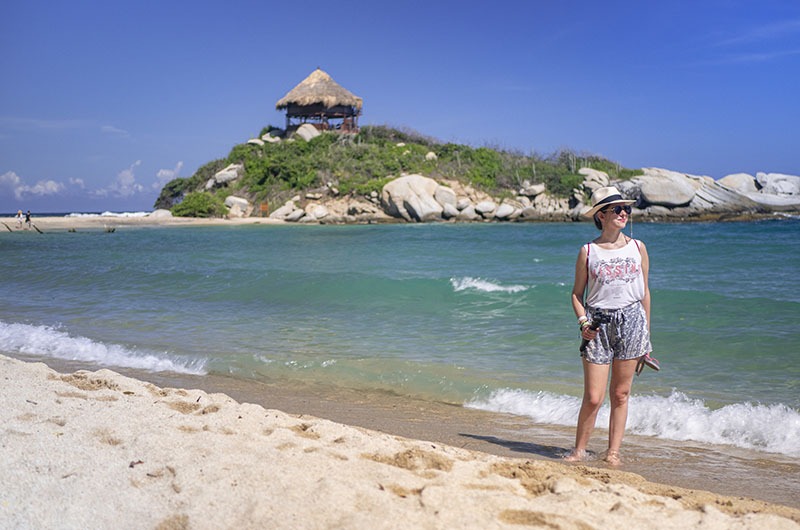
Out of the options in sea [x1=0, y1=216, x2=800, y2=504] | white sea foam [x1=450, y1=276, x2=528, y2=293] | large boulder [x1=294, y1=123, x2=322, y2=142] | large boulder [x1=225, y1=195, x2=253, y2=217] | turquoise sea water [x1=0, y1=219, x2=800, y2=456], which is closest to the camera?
sea [x1=0, y1=216, x2=800, y2=504]

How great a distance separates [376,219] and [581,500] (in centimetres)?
3948

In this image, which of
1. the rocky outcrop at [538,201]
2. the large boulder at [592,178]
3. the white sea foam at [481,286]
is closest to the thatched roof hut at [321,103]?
the rocky outcrop at [538,201]

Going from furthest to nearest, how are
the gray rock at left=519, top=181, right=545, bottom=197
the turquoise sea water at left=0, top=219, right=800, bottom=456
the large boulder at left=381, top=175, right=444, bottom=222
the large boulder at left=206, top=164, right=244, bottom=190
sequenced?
the large boulder at left=206, top=164, right=244, bottom=190 → the gray rock at left=519, top=181, right=545, bottom=197 → the large boulder at left=381, top=175, right=444, bottom=222 → the turquoise sea water at left=0, top=219, right=800, bottom=456

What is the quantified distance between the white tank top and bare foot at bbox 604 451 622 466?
96cm

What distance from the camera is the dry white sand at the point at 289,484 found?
8.87ft

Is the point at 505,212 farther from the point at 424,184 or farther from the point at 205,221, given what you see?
the point at 205,221

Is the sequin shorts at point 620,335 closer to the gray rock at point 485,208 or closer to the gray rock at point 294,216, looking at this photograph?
the gray rock at point 485,208

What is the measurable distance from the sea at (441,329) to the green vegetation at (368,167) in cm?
2650

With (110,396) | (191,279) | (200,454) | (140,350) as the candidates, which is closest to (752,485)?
(200,454)

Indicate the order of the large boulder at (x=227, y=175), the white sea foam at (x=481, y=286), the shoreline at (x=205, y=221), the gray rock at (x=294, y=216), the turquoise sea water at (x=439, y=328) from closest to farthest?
the turquoise sea water at (x=439, y=328) → the white sea foam at (x=481, y=286) → the shoreline at (x=205, y=221) → the gray rock at (x=294, y=216) → the large boulder at (x=227, y=175)

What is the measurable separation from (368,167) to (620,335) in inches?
1682

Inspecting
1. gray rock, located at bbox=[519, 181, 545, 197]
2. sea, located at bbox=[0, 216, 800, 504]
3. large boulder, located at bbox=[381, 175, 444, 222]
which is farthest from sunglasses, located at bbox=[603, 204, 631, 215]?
gray rock, located at bbox=[519, 181, 545, 197]

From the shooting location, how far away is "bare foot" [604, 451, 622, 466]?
13.1ft

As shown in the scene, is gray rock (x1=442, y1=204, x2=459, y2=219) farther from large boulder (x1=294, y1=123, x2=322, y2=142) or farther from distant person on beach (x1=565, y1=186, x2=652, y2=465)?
distant person on beach (x1=565, y1=186, x2=652, y2=465)
